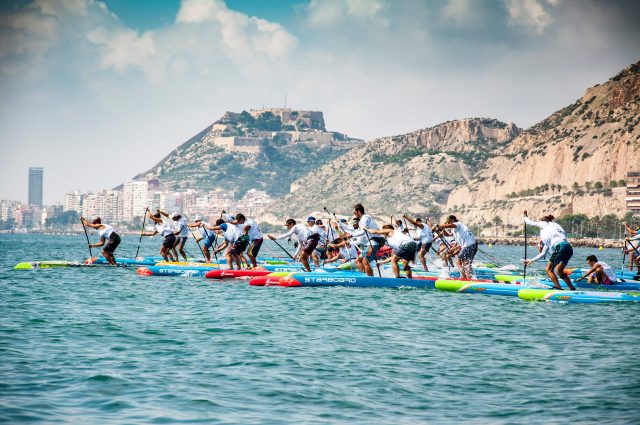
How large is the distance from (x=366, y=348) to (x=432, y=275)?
1363cm

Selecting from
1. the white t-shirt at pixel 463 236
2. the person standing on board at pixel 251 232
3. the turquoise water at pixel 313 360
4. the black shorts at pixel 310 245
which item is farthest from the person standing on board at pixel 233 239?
the white t-shirt at pixel 463 236

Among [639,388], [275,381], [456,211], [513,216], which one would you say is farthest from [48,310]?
[456,211]

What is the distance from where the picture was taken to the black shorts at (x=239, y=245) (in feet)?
108

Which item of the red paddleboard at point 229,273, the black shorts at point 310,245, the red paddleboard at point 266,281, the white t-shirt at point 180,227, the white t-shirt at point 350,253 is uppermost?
the white t-shirt at point 180,227

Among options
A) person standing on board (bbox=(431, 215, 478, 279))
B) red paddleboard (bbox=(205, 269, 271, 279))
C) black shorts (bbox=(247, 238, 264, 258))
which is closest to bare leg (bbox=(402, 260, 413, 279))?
person standing on board (bbox=(431, 215, 478, 279))

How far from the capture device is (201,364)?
1582cm

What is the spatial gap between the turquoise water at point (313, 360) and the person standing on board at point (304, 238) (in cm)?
503

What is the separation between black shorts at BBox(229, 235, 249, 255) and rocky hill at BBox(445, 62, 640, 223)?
12577 centimetres

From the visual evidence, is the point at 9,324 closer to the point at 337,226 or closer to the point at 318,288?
the point at 318,288

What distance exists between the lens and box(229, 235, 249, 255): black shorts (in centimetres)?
3288

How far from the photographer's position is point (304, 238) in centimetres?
3272

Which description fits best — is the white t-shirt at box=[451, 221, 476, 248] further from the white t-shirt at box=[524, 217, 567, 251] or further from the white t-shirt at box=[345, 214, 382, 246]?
the white t-shirt at box=[524, 217, 567, 251]

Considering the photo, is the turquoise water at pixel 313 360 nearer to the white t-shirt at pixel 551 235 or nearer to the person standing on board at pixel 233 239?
the white t-shirt at pixel 551 235

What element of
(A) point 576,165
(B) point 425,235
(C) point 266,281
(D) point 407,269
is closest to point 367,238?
(D) point 407,269
